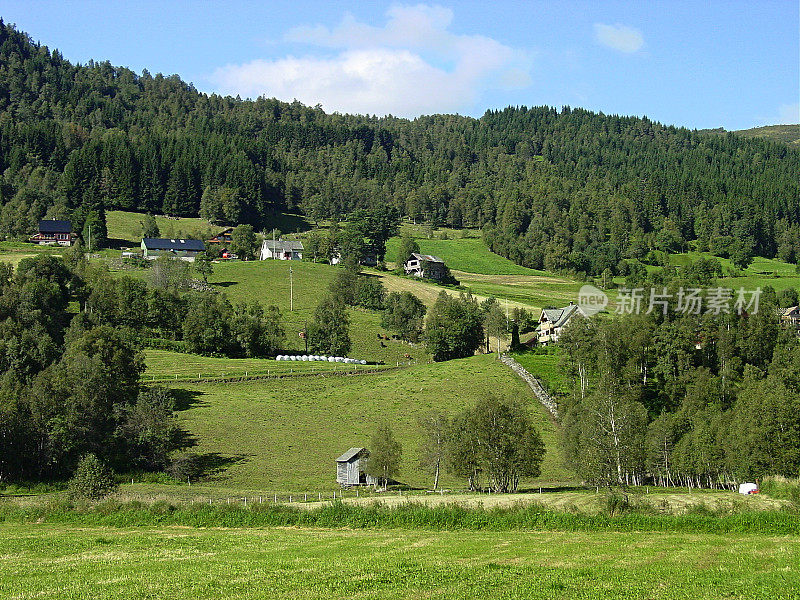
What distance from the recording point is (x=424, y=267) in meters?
150

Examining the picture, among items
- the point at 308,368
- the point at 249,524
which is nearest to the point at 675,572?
the point at 249,524

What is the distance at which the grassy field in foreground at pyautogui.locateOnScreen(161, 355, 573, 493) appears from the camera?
186 ft

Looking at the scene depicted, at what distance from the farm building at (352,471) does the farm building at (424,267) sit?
96681 millimetres

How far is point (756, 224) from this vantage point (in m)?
195

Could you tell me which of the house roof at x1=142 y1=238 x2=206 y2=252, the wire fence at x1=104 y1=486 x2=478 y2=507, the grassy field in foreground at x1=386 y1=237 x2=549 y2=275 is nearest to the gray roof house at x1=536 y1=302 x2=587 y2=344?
the wire fence at x1=104 y1=486 x2=478 y2=507

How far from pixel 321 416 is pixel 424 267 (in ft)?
272

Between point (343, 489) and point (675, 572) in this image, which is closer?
point (675, 572)

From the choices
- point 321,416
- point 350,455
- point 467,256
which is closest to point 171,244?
point 467,256

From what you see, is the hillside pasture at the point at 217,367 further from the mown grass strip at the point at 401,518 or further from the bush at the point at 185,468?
the mown grass strip at the point at 401,518

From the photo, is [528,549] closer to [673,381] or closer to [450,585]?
[450,585]

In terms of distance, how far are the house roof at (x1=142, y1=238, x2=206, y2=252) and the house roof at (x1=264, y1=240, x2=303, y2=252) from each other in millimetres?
13311

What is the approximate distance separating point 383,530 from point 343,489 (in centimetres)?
2001

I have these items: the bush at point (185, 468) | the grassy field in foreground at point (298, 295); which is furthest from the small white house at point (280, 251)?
the bush at point (185, 468)

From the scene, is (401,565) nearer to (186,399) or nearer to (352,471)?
(352,471)
